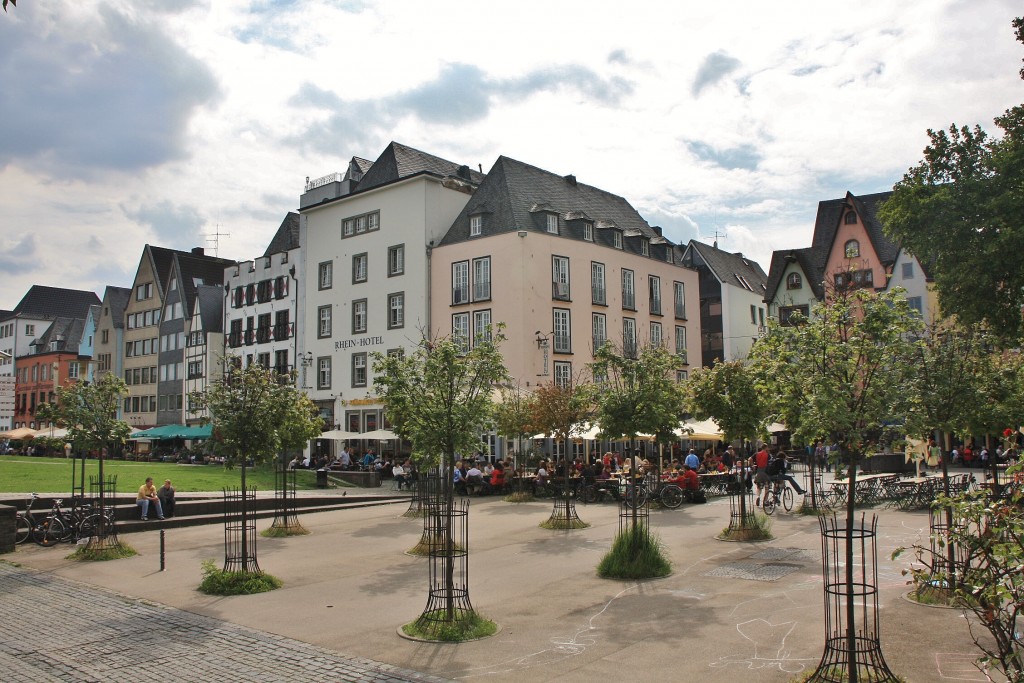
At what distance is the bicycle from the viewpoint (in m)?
22.5

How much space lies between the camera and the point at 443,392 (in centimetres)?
1408

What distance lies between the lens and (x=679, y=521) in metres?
21.2

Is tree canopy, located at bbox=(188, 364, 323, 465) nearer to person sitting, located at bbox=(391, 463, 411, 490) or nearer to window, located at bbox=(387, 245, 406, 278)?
person sitting, located at bbox=(391, 463, 411, 490)

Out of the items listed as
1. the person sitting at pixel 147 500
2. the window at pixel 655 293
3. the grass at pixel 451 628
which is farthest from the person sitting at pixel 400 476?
the grass at pixel 451 628

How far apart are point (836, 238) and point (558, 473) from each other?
33765 mm

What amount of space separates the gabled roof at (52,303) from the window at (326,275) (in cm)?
6360

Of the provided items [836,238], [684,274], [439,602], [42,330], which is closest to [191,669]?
[439,602]

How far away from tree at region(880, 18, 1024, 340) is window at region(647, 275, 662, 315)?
27097 millimetres

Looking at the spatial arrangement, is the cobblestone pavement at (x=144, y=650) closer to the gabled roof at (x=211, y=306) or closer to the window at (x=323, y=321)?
the window at (x=323, y=321)

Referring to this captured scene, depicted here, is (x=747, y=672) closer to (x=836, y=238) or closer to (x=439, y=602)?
(x=439, y=602)

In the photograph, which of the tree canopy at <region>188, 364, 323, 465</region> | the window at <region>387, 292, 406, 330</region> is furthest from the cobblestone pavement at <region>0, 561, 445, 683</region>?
the window at <region>387, 292, 406, 330</region>

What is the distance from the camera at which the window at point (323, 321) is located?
168 ft

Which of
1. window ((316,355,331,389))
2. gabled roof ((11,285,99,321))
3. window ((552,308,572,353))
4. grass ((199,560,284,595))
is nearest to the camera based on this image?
grass ((199,560,284,595))

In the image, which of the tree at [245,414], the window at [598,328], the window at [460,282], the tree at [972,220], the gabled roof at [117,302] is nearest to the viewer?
the tree at [245,414]
